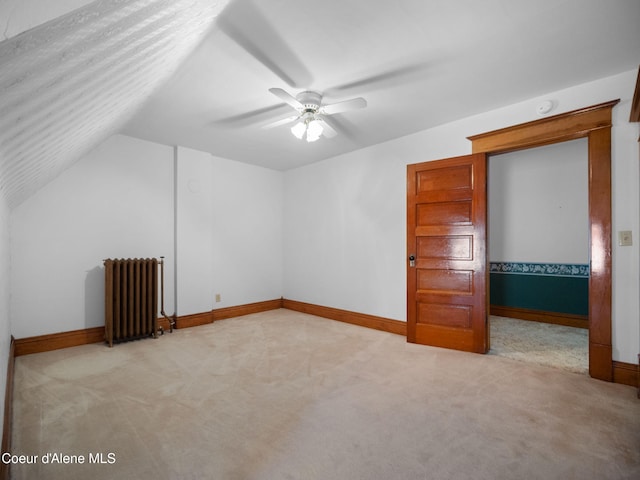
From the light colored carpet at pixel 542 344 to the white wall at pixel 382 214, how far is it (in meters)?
0.56

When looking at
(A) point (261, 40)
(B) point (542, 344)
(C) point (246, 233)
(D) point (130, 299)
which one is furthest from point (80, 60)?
(B) point (542, 344)

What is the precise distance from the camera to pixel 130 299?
3453 mm

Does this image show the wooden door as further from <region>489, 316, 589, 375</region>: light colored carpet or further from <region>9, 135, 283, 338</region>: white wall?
<region>9, 135, 283, 338</region>: white wall

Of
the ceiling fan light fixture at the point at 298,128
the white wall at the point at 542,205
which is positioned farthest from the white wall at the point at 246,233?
the white wall at the point at 542,205

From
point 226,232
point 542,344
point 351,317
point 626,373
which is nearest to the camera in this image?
point 626,373

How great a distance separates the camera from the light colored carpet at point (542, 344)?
289 centimetres

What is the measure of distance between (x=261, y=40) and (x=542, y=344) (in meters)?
4.10

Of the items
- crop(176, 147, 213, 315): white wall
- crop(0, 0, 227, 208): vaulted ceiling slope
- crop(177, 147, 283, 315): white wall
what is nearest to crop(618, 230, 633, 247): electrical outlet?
crop(0, 0, 227, 208): vaulted ceiling slope

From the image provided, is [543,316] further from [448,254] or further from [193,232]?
[193,232]

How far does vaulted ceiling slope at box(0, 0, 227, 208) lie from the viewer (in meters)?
0.65

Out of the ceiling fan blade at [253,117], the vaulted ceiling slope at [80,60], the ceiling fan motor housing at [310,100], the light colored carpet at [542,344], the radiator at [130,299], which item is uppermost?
the ceiling fan blade at [253,117]

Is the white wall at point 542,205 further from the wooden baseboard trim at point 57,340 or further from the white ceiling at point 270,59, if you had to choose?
the wooden baseboard trim at point 57,340

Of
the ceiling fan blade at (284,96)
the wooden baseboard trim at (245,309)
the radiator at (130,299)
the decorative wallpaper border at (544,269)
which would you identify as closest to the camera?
the ceiling fan blade at (284,96)

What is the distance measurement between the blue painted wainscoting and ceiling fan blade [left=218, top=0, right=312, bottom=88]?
4.43 meters
